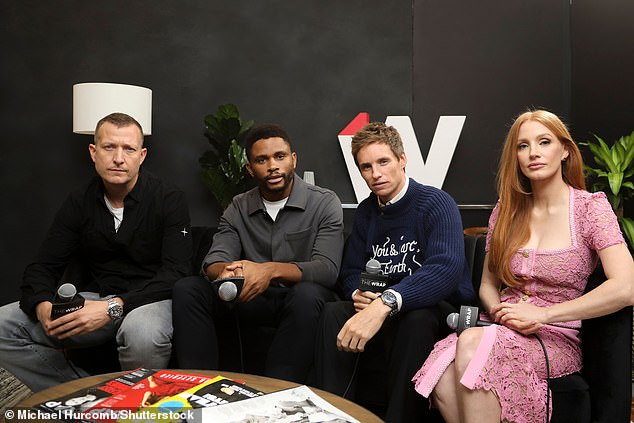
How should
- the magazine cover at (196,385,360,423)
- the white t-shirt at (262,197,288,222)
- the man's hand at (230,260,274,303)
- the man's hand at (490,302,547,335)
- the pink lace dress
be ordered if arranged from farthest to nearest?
the white t-shirt at (262,197,288,222) < the man's hand at (230,260,274,303) < the man's hand at (490,302,547,335) < the pink lace dress < the magazine cover at (196,385,360,423)

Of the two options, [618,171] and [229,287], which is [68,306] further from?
[618,171]

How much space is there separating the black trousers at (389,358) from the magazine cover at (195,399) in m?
0.58

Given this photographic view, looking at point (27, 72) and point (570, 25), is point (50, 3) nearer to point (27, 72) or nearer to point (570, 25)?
point (27, 72)

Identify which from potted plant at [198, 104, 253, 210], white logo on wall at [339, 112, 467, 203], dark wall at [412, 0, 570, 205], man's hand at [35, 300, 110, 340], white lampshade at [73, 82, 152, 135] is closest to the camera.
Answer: man's hand at [35, 300, 110, 340]

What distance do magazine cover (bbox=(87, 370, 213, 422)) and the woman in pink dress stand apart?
29.4 inches

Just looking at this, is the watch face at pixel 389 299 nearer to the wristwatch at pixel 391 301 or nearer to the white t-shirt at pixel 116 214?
the wristwatch at pixel 391 301

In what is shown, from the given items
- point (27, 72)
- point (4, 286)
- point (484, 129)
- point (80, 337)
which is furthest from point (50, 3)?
point (484, 129)

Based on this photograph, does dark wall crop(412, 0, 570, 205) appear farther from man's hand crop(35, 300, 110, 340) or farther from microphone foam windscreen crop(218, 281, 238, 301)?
man's hand crop(35, 300, 110, 340)

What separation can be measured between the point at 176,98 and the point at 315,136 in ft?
3.50

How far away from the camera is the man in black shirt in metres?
2.27

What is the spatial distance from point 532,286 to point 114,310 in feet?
5.21

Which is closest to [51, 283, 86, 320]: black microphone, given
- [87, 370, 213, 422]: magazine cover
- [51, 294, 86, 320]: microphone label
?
[51, 294, 86, 320]: microphone label

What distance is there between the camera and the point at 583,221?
1.89 metres

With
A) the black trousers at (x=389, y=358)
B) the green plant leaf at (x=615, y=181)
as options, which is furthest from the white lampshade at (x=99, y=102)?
the green plant leaf at (x=615, y=181)
